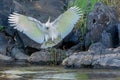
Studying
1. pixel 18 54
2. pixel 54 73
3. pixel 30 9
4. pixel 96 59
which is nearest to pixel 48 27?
pixel 96 59

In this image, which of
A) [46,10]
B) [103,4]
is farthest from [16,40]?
[103,4]

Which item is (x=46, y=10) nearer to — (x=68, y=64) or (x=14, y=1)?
(x=14, y=1)

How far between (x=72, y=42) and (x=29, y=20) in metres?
2.64

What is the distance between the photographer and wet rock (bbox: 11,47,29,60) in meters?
14.7

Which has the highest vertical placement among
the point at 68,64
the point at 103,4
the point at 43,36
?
the point at 103,4

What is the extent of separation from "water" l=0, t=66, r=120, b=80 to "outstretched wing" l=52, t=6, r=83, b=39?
51.1 inches

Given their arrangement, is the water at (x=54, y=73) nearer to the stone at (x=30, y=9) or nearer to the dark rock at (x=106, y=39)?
the dark rock at (x=106, y=39)

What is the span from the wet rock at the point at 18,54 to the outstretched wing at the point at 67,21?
63.3 inches

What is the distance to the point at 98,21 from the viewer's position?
48.1 ft

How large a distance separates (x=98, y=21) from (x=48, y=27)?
2.13m

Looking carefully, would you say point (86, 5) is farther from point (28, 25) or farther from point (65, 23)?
point (28, 25)

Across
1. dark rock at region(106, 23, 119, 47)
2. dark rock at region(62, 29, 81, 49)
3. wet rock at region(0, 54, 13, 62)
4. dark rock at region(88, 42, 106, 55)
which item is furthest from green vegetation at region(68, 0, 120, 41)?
wet rock at region(0, 54, 13, 62)

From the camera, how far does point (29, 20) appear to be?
12.9m

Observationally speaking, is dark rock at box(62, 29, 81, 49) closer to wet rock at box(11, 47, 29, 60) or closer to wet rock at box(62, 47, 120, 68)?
wet rock at box(11, 47, 29, 60)
